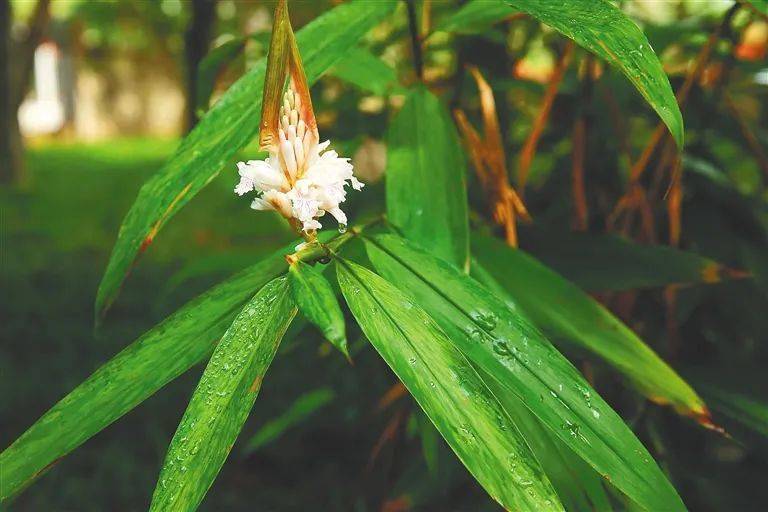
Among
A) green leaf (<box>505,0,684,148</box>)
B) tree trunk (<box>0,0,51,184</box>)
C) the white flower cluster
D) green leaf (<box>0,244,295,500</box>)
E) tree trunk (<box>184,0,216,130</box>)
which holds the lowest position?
tree trunk (<box>0,0,51,184</box>)

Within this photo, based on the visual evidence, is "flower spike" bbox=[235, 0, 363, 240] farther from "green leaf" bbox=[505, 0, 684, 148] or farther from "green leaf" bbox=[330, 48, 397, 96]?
"green leaf" bbox=[330, 48, 397, 96]

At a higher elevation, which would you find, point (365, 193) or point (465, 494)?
point (365, 193)

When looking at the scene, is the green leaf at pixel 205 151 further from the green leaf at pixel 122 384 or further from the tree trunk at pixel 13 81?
the tree trunk at pixel 13 81

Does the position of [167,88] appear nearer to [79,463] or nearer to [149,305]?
[149,305]

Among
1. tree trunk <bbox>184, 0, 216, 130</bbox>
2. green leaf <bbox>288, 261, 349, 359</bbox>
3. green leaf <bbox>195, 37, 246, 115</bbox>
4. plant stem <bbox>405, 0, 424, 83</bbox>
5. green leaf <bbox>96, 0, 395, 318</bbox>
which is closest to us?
green leaf <bbox>288, 261, 349, 359</bbox>

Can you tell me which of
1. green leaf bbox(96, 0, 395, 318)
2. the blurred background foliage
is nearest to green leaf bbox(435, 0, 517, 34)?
the blurred background foliage

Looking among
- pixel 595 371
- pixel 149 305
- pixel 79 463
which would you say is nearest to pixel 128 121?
pixel 149 305
